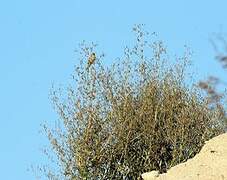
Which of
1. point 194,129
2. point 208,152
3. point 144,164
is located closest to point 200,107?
point 194,129

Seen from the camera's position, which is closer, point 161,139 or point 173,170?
point 173,170

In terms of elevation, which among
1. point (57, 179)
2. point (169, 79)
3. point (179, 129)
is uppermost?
point (169, 79)

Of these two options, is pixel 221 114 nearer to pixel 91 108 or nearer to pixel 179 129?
pixel 179 129

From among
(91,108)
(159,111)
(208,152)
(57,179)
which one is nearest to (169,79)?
(159,111)

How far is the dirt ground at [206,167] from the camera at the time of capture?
21.6 meters

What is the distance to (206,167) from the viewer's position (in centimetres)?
2206

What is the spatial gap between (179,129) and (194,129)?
1063mm

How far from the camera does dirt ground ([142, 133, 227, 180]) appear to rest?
21.6m

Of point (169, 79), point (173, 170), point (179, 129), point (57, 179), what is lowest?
point (173, 170)

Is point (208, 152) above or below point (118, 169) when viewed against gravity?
below

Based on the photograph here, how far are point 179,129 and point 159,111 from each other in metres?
1.47

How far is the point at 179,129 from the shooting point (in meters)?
35.9

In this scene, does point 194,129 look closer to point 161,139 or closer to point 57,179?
point 161,139

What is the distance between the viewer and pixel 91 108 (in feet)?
118
